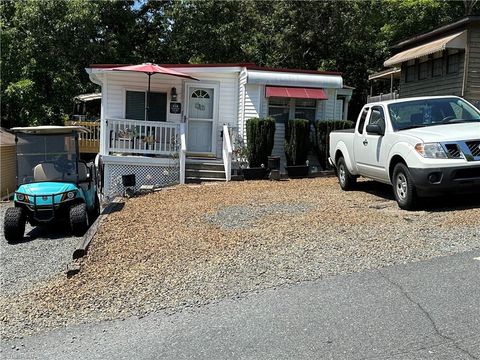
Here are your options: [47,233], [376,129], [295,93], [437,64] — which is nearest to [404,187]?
[376,129]

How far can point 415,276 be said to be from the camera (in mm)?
5051

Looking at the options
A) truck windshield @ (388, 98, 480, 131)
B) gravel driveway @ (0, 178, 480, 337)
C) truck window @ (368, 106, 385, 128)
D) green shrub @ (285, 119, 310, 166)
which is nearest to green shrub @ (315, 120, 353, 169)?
green shrub @ (285, 119, 310, 166)

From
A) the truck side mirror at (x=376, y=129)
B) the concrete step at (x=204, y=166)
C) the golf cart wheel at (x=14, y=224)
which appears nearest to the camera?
the truck side mirror at (x=376, y=129)

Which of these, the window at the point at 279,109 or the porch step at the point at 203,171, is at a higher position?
the window at the point at 279,109

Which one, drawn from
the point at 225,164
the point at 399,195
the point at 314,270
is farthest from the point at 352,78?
the point at 314,270

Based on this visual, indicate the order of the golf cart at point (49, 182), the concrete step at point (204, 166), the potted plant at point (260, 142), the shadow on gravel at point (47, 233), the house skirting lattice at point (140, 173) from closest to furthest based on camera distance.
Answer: the golf cart at point (49, 182) < the shadow on gravel at point (47, 233) < the house skirting lattice at point (140, 173) < the potted plant at point (260, 142) < the concrete step at point (204, 166)

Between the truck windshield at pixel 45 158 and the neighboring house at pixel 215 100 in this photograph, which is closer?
the truck windshield at pixel 45 158

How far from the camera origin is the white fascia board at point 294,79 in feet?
50.8

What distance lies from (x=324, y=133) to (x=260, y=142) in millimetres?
2378

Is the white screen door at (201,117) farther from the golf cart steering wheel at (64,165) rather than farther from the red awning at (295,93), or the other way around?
the golf cart steering wheel at (64,165)

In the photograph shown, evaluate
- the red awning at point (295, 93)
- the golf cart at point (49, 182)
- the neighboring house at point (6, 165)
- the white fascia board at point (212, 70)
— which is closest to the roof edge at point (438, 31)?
the red awning at point (295, 93)

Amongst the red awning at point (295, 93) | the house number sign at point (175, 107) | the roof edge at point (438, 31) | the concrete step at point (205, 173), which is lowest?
the concrete step at point (205, 173)

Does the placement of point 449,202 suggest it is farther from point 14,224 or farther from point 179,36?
point 179,36

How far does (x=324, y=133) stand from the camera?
1557 cm
